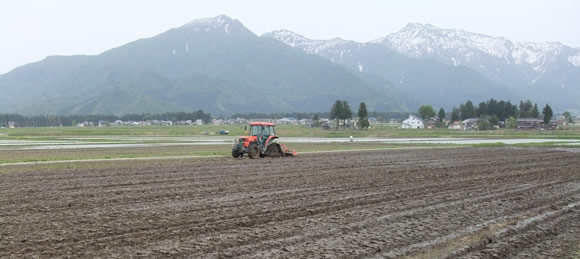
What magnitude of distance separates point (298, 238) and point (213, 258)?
225cm

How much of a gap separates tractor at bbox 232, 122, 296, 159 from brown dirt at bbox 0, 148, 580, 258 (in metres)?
9.30

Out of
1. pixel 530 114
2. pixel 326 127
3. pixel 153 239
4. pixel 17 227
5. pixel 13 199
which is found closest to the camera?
pixel 153 239

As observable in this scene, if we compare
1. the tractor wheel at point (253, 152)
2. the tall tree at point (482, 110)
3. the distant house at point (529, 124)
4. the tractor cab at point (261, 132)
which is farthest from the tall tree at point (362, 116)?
the tractor wheel at point (253, 152)

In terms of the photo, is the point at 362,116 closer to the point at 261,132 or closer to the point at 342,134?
the point at 342,134

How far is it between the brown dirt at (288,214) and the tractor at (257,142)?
30.5 ft

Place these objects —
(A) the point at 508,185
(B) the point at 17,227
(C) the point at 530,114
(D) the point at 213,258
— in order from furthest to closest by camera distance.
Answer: (C) the point at 530,114 → (A) the point at 508,185 → (B) the point at 17,227 → (D) the point at 213,258

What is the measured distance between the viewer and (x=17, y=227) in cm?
1244

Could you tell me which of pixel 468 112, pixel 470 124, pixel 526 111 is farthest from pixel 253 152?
pixel 526 111

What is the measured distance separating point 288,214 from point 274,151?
70.5 feet

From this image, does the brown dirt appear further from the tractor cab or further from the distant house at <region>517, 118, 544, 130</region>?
the distant house at <region>517, 118, 544, 130</region>

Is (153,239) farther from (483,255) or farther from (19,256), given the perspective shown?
(483,255)

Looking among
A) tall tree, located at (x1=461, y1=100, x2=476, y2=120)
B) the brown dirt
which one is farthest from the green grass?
the brown dirt

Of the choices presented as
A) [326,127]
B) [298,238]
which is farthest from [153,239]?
[326,127]

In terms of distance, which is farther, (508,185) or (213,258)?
(508,185)
